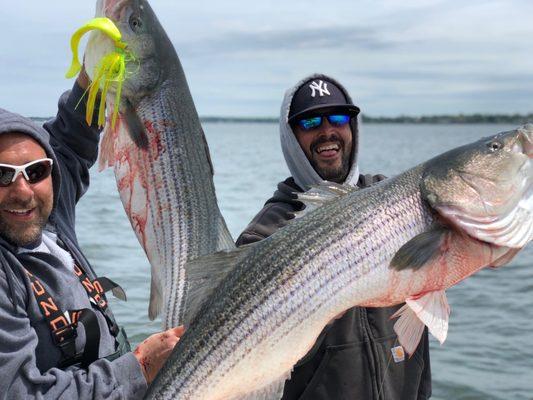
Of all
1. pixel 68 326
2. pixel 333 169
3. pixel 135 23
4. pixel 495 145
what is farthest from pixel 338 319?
pixel 135 23

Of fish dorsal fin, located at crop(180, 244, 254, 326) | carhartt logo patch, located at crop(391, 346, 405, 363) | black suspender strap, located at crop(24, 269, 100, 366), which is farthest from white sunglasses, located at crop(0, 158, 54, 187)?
carhartt logo patch, located at crop(391, 346, 405, 363)

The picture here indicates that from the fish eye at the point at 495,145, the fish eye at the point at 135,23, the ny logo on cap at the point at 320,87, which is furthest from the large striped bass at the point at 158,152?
the fish eye at the point at 495,145

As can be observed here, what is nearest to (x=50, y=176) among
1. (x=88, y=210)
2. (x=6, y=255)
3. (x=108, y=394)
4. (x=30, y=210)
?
(x=30, y=210)

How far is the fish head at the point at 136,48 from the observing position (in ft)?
11.2

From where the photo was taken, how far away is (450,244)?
3117mm

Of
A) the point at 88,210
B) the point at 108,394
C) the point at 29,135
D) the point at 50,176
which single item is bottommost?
the point at 88,210

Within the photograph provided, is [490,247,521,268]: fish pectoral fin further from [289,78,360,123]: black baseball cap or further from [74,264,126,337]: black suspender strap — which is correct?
[74,264,126,337]: black suspender strap

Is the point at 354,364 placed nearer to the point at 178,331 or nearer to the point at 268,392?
the point at 268,392

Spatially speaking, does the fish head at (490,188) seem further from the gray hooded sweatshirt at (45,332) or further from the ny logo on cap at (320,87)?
the gray hooded sweatshirt at (45,332)

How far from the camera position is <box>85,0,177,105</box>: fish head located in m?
3.42

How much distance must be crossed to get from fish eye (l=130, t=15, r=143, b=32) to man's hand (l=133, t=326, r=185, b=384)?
1.53 m

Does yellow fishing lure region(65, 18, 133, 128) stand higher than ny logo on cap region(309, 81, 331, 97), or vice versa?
yellow fishing lure region(65, 18, 133, 128)

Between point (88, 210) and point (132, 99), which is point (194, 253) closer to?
point (132, 99)

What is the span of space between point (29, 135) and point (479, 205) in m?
2.33
